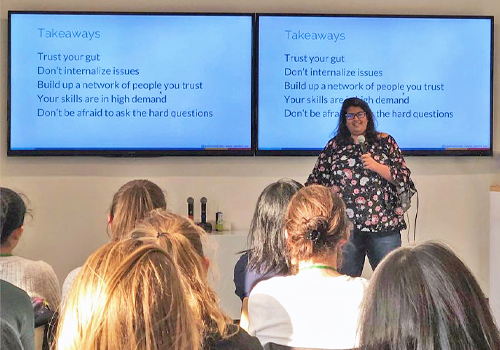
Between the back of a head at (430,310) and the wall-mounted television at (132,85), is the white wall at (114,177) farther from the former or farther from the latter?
the back of a head at (430,310)

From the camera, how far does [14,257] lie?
7.86ft

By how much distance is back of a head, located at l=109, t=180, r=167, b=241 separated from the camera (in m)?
2.53

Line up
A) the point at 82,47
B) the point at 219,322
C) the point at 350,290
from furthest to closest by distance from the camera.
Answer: the point at 82,47
the point at 350,290
the point at 219,322

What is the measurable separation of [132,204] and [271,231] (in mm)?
536

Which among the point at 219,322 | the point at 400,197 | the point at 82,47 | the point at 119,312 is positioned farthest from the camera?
the point at 82,47

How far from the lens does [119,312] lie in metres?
1.03

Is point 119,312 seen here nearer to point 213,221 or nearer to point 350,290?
point 350,290

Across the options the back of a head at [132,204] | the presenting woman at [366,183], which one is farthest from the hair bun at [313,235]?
the presenting woman at [366,183]

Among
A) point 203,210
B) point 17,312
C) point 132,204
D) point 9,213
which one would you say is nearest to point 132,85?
point 203,210

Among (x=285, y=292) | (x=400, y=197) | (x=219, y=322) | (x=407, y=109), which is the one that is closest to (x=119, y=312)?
(x=219, y=322)

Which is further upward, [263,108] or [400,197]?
[263,108]

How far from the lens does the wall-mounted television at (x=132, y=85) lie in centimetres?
470

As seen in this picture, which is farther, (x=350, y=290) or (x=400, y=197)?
(x=400, y=197)

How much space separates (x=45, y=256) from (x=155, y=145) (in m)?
1.11
